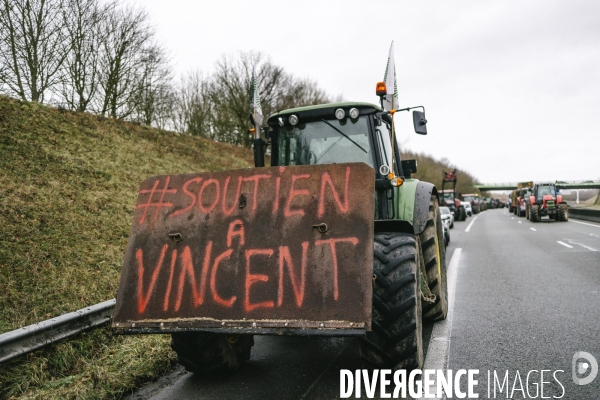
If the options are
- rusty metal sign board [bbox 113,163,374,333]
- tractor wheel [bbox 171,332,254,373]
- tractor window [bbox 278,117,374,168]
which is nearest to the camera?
rusty metal sign board [bbox 113,163,374,333]

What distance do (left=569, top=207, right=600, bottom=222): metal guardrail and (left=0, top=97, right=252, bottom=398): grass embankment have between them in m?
22.7

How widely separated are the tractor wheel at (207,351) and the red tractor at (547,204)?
27.7 meters

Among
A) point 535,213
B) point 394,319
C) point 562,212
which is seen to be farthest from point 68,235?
point 562,212

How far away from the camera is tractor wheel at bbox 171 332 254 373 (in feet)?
12.6

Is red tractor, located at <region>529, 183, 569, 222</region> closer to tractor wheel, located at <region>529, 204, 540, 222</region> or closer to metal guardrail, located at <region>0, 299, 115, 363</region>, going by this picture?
tractor wheel, located at <region>529, 204, 540, 222</region>

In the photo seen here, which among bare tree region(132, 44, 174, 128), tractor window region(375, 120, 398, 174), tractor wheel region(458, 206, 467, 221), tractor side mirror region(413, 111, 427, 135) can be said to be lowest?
tractor wheel region(458, 206, 467, 221)

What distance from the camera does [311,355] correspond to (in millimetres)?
4582

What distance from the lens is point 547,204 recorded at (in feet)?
90.5

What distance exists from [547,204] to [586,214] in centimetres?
329

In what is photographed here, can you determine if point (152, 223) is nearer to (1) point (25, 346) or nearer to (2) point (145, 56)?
(1) point (25, 346)

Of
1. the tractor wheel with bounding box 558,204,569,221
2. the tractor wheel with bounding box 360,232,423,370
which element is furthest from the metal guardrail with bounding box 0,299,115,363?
the tractor wheel with bounding box 558,204,569,221

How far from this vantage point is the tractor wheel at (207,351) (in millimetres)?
3838

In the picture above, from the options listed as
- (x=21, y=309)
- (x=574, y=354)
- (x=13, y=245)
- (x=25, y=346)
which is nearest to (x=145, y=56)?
(x=13, y=245)

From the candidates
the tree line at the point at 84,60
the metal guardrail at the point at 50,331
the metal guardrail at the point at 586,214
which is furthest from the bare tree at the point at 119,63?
the metal guardrail at the point at 586,214
